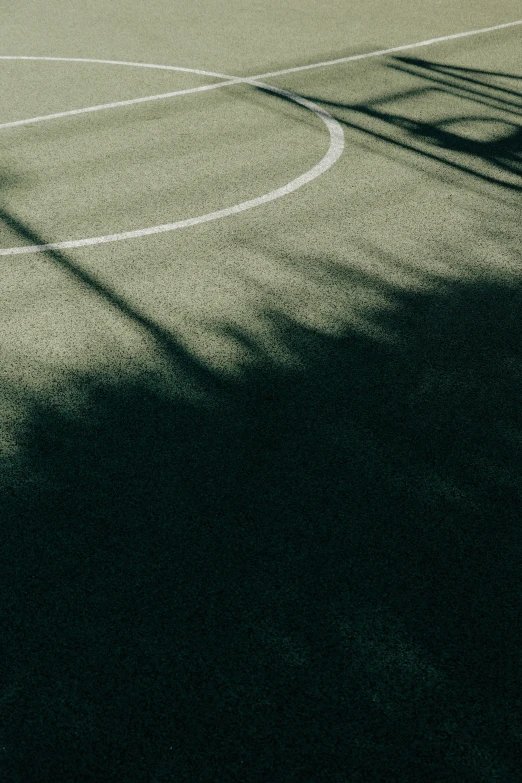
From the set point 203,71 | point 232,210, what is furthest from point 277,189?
point 203,71

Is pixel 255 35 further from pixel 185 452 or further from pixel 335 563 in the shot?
pixel 335 563

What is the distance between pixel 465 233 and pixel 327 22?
633 centimetres

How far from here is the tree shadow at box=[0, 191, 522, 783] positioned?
255 cm

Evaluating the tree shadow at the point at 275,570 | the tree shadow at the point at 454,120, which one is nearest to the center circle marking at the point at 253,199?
the tree shadow at the point at 454,120

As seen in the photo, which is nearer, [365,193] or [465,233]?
[465,233]

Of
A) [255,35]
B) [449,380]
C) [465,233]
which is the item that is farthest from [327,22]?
[449,380]

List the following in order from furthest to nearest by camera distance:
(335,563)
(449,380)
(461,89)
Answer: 1. (461,89)
2. (449,380)
3. (335,563)

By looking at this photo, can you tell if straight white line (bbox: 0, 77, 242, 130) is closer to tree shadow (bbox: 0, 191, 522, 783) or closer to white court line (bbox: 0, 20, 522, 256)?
white court line (bbox: 0, 20, 522, 256)

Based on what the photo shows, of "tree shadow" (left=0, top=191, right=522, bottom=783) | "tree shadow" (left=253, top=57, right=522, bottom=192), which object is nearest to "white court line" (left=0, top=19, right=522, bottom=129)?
"tree shadow" (left=253, top=57, right=522, bottom=192)

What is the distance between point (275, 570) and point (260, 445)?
0.74 meters

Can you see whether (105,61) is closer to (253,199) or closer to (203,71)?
(203,71)

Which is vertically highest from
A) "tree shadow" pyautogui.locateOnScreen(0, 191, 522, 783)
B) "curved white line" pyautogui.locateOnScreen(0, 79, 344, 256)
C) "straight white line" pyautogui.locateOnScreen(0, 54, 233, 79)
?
"straight white line" pyautogui.locateOnScreen(0, 54, 233, 79)

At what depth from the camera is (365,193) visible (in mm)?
6199

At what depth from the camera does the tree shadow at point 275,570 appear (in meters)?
2.55
